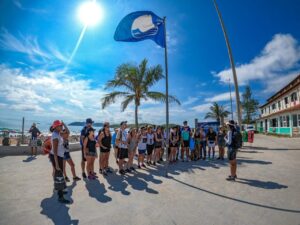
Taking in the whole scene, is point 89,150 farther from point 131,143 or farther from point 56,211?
point 56,211

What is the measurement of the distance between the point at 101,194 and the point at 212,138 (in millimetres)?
7356

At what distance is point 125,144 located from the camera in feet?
24.2

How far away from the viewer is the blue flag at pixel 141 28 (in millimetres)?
7734

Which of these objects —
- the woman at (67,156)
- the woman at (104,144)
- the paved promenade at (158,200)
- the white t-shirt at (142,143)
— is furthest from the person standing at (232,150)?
the woman at (67,156)

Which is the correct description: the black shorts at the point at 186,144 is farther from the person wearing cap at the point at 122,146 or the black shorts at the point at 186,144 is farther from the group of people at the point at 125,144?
the person wearing cap at the point at 122,146

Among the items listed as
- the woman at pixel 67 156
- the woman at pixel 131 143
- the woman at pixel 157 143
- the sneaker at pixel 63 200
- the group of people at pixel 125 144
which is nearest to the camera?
the sneaker at pixel 63 200

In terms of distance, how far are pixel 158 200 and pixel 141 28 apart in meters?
6.51

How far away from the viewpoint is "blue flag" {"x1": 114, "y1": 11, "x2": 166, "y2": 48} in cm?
773

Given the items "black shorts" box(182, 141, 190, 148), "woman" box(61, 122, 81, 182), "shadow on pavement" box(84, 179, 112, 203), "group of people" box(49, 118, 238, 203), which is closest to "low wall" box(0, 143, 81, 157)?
"group of people" box(49, 118, 238, 203)

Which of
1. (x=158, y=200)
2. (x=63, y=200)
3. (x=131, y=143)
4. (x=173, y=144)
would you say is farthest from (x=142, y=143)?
(x=63, y=200)

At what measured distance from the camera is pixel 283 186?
5.34 m

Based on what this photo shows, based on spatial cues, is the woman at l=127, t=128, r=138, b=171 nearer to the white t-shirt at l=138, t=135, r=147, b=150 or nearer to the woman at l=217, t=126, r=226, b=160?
the white t-shirt at l=138, t=135, r=147, b=150

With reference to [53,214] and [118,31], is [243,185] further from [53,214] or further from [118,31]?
[118,31]

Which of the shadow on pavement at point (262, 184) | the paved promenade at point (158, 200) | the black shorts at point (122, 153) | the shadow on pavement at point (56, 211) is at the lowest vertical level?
the shadow on pavement at point (56, 211)
